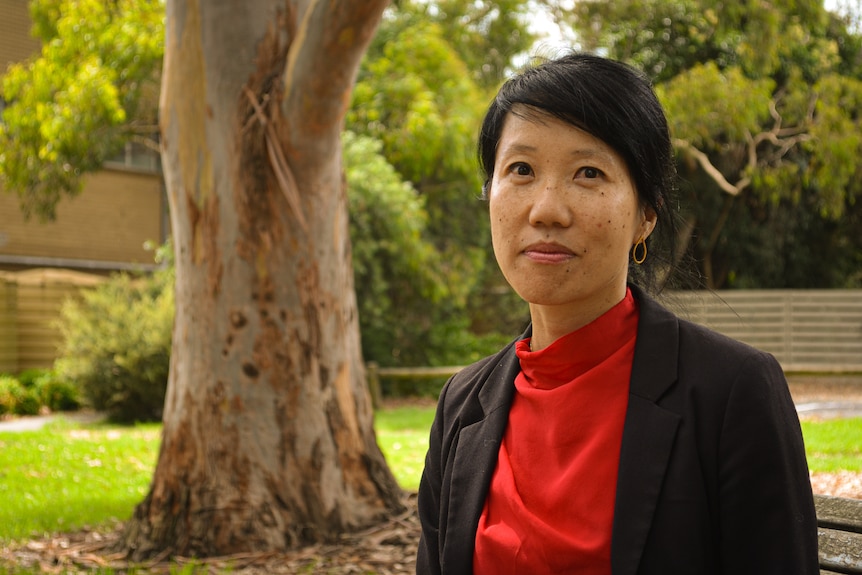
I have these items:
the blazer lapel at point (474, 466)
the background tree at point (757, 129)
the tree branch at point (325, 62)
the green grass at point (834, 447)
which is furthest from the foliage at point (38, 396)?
the blazer lapel at point (474, 466)

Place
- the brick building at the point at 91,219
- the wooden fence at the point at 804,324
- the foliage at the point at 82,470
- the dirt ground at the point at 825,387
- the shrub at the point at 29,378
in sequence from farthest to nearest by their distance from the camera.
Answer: the brick building at the point at 91,219 → the wooden fence at the point at 804,324 → the shrub at the point at 29,378 → the dirt ground at the point at 825,387 → the foliage at the point at 82,470

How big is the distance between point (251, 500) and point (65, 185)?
45.0 ft

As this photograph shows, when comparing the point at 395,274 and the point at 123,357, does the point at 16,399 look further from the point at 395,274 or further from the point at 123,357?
the point at 395,274

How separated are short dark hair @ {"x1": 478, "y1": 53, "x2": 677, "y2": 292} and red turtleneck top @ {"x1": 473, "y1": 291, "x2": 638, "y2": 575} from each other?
30cm

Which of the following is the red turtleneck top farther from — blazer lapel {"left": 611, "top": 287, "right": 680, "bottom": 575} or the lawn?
the lawn

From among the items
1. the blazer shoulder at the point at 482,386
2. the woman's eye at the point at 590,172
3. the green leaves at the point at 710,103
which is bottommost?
the blazer shoulder at the point at 482,386

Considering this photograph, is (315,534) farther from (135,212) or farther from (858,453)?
(135,212)

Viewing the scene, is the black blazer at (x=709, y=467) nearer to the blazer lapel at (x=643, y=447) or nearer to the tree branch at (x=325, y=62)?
the blazer lapel at (x=643, y=447)

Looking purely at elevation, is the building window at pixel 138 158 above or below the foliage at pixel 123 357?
above

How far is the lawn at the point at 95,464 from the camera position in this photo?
6466 mm

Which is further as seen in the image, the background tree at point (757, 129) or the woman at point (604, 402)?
the background tree at point (757, 129)

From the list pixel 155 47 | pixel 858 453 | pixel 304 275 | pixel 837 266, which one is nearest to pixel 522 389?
pixel 304 275

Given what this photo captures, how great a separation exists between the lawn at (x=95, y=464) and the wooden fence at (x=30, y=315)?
668cm

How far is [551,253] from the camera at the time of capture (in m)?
1.98
